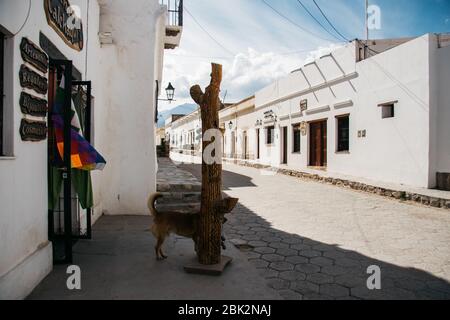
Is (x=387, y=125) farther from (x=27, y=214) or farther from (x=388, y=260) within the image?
(x=27, y=214)

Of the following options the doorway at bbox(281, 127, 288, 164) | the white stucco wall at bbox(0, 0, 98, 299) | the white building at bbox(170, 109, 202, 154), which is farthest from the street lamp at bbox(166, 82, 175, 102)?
the white building at bbox(170, 109, 202, 154)

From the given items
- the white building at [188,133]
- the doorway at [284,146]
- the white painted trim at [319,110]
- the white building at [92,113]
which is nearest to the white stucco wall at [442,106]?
the white painted trim at [319,110]

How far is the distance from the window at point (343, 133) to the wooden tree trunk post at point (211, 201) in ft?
34.6

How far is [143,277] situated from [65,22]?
3.39m

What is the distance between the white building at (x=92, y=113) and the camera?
9.39ft

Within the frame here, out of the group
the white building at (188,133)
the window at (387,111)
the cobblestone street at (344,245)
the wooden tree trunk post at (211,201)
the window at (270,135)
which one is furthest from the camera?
the white building at (188,133)

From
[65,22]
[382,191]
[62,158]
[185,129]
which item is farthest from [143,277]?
[185,129]

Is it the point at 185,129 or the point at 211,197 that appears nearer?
A: the point at 211,197

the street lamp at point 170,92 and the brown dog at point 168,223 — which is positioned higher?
the street lamp at point 170,92

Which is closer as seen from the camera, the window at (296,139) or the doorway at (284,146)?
the window at (296,139)

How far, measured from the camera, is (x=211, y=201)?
12.4 ft

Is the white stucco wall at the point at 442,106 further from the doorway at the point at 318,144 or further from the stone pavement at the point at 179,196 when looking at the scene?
the stone pavement at the point at 179,196

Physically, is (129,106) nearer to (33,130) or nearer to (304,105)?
(33,130)

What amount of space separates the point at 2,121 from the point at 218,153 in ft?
6.98
